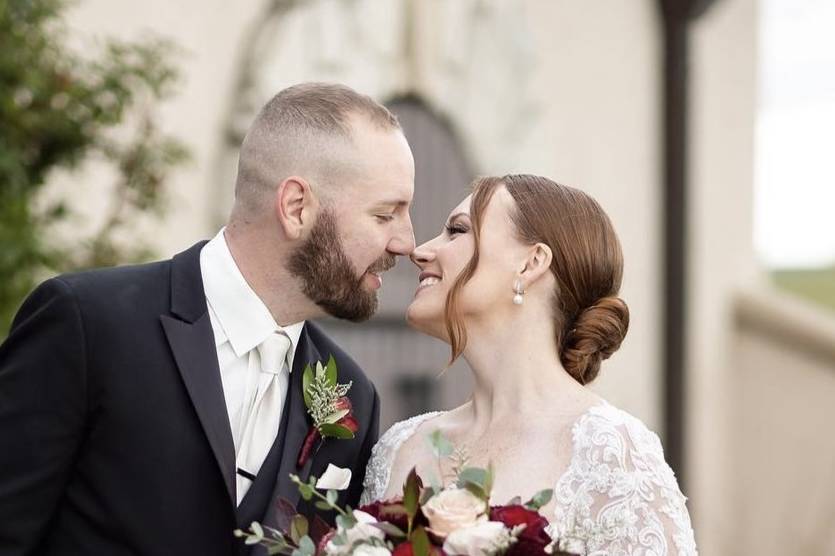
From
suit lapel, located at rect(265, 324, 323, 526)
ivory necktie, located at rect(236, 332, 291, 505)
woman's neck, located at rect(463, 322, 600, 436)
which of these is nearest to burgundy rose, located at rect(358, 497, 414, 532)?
suit lapel, located at rect(265, 324, 323, 526)

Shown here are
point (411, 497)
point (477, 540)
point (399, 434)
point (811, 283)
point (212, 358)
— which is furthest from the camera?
point (811, 283)

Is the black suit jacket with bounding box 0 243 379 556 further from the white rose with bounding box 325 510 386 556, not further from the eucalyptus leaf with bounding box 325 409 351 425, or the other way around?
the white rose with bounding box 325 510 386 556

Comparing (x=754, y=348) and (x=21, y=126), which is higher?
(x=21, y=126)

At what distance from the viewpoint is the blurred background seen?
446cm

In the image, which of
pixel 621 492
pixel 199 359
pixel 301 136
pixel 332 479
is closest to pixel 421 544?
pixel 332 479

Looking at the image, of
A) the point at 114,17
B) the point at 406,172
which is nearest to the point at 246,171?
the point at 406,172

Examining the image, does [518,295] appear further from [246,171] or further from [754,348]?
[754,348]

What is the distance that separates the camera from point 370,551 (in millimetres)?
2248

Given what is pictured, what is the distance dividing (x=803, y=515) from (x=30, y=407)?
8.34 m

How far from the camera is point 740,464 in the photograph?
1008 centimetres

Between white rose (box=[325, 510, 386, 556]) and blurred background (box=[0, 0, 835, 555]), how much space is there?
0.86 metres

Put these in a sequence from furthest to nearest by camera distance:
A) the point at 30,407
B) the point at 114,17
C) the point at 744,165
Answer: the point at 744,165
the point at 114,17
the point at 30,407

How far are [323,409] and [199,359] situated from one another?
0.94ft

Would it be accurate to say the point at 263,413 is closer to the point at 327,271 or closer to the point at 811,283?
the point at 327,271
